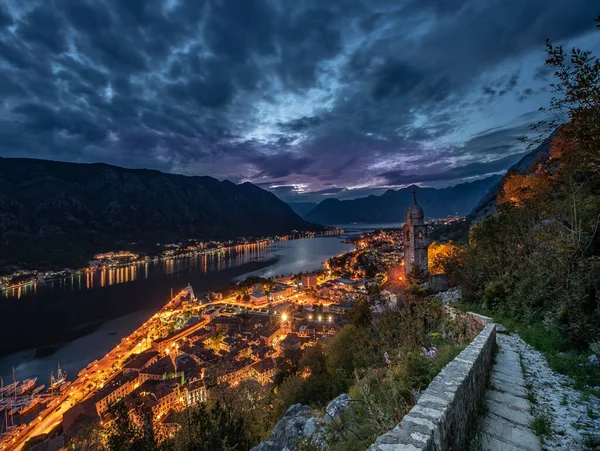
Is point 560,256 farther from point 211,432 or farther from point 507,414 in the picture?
point 211,432

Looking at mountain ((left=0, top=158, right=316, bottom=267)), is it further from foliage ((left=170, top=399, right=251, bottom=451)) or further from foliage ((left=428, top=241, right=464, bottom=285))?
foliage ((left=428, top=241, right=464, bottom=285))

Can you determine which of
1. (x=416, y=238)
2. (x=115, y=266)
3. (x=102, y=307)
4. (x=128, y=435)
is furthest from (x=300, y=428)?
(x=115, y=266)

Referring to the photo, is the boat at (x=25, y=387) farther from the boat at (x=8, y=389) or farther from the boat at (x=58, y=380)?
the boat at (x=58, y=380)

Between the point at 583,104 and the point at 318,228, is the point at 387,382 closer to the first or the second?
the point at 583,104

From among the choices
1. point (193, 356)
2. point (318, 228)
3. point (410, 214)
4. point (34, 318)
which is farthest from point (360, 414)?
point (318, 228)

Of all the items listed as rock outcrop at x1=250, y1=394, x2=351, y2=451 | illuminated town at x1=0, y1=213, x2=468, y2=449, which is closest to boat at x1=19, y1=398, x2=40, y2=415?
illuminated town at x1=0, y1=213, x2=468, y2=449
